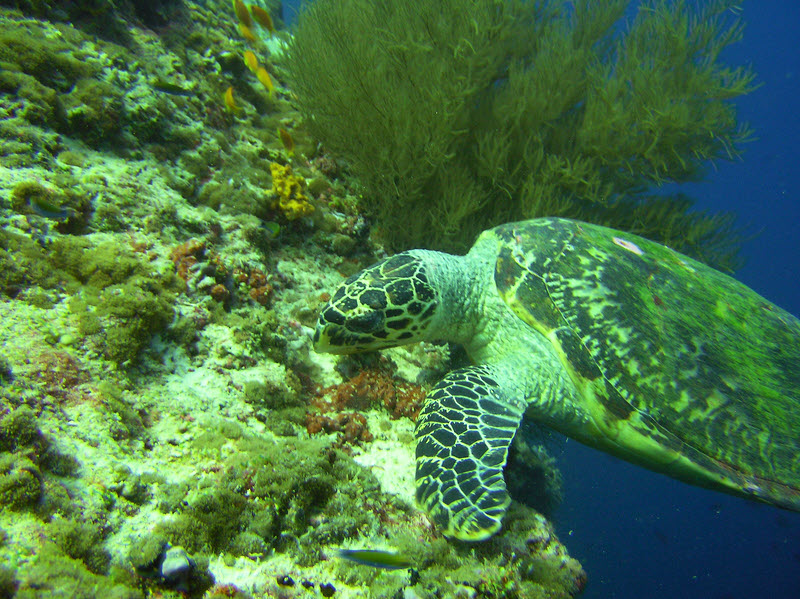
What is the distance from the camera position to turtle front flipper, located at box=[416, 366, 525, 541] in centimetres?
193

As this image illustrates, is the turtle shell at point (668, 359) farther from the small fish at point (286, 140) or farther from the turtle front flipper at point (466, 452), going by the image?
the small fish at point (286, 140)

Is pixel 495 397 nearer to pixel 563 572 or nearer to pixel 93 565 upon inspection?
pixel 563 572

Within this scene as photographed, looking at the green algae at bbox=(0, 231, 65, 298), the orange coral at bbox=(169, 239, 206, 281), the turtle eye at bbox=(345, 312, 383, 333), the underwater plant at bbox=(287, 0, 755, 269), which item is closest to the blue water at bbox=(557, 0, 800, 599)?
the underwater plant at bbox=(287, 0, 755, 269)

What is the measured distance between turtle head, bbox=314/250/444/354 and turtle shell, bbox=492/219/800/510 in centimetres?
78

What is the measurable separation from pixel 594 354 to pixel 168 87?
4.57 metres

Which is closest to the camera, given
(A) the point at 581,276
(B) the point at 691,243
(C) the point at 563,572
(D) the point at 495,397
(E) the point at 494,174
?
(C) the point at 563,572

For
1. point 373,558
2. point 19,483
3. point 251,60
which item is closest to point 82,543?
point 19,483

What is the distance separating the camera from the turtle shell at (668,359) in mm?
2572

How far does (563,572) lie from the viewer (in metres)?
1.97

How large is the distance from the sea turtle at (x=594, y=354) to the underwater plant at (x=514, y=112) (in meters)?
1.66

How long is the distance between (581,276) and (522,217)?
219 cm

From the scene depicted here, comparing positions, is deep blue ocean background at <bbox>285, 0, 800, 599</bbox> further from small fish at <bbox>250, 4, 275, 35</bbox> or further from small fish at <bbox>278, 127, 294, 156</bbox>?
small fish at <bbox>250, 4, 275, 35</bbox>

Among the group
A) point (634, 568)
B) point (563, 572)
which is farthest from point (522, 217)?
point (634, 568)

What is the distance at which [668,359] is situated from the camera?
Result: 8.85ft
